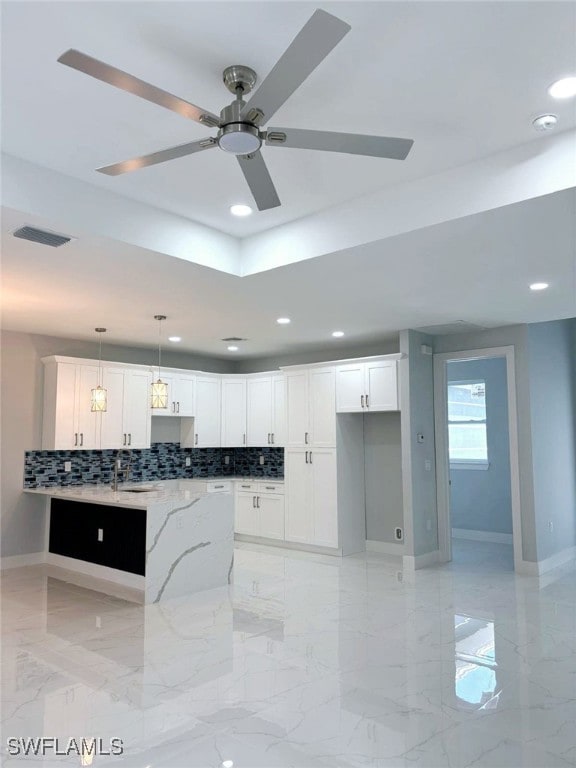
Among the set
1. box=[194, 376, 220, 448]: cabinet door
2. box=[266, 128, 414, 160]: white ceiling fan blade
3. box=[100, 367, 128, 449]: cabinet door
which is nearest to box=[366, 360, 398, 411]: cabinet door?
box=[194, 376, 220, 448]: cabinet door

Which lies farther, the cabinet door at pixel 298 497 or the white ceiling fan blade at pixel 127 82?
the cabinet door at pixel 298 497

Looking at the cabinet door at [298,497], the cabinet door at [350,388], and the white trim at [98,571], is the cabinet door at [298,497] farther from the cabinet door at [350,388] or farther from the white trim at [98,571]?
the white trim at [98,571]

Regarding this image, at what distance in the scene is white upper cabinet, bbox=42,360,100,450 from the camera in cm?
664

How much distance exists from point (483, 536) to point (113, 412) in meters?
5.39

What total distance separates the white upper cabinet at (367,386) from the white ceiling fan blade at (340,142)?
4508mm

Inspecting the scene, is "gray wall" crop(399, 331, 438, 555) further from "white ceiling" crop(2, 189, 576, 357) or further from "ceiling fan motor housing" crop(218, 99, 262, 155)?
"ceiling fan motor housing" crop(218, 99, 262, 155)

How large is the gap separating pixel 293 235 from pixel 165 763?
3.17m

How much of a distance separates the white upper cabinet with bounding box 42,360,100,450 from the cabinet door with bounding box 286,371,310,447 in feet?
8.03

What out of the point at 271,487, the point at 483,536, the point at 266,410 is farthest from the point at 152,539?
the point at 483,536

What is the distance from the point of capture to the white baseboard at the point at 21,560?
6.44 metres

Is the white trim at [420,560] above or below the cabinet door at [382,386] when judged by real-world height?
below

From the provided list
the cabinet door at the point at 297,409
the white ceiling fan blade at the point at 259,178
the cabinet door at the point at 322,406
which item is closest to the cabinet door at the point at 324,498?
the cabinet door at the point at 322,406

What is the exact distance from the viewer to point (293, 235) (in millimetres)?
4043

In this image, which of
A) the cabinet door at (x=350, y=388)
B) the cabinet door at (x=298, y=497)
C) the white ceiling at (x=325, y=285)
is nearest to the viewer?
the white ceiling at (x=325, y=285)
